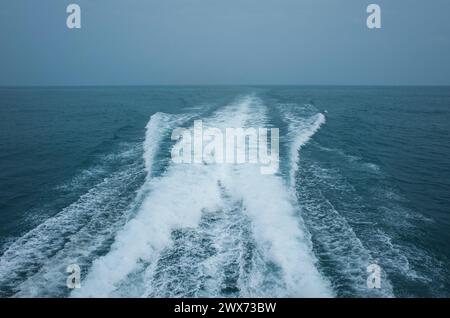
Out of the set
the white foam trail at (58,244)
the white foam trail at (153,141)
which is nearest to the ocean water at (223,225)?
the white foam trail at (58,244)

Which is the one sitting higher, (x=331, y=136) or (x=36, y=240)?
(x=331, y=136)

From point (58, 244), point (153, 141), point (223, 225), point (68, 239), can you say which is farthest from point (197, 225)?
point (153, 141)

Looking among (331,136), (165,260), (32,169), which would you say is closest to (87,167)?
(32,169)

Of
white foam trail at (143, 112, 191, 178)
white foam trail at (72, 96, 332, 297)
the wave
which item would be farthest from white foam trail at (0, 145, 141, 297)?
white foam trail at (143, 112, 191, 178)

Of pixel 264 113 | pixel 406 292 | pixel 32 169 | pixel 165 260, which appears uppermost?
pixel 264 113

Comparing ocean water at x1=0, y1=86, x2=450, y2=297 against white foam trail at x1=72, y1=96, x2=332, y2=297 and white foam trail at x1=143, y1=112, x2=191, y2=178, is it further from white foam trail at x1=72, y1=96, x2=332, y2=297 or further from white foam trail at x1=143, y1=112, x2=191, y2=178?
white foam trail at x1=143, y1=112, x2=191, y2=178

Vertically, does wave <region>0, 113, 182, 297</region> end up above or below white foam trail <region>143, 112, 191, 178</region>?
below

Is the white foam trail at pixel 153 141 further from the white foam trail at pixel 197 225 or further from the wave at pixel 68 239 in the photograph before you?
the white foam trail at pixel 197 225
